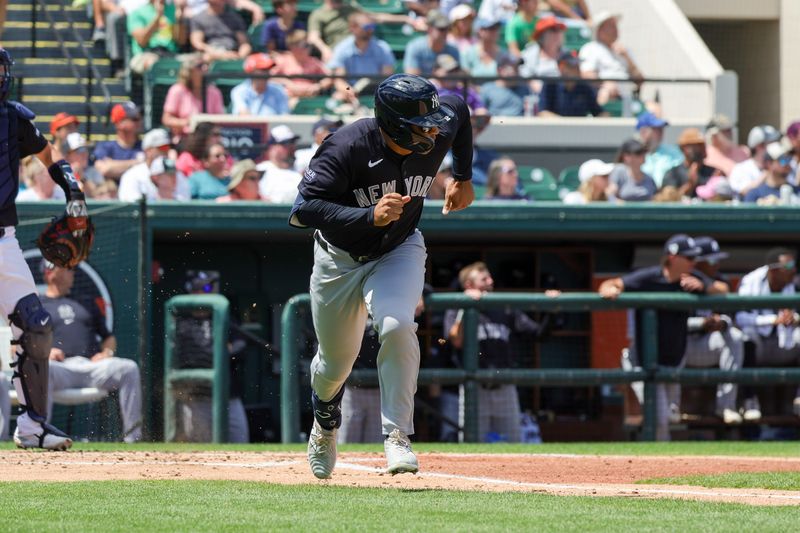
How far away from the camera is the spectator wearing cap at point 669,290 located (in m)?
10.7

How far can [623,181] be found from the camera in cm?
1221

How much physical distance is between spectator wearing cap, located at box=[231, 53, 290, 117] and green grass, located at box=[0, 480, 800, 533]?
23.7 feet

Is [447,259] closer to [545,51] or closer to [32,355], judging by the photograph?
[545,51]

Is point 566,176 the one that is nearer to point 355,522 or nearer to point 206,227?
point 206,227

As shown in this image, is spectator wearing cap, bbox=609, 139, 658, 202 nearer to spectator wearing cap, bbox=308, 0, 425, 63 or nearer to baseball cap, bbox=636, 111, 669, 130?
baseball cap, bbox=636, 111, 669, 130

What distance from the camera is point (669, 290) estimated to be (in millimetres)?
10992

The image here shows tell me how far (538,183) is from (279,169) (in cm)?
248

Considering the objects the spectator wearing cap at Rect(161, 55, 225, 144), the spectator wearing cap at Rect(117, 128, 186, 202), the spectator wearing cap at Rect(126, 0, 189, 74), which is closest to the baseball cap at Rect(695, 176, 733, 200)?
the spectator wearing cap at Rect(161, 55, 225, 144)

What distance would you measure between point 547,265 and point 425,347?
1631mm

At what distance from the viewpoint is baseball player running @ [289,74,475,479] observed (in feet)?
18.8

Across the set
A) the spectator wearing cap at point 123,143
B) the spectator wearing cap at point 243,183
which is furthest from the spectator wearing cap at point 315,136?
the spectator wearing cap at point 123,143

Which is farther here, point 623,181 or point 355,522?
point 623,181

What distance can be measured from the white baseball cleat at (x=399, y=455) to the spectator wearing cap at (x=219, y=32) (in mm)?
8382

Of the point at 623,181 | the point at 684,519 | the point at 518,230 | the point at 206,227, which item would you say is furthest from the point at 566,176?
the point at 684,519
